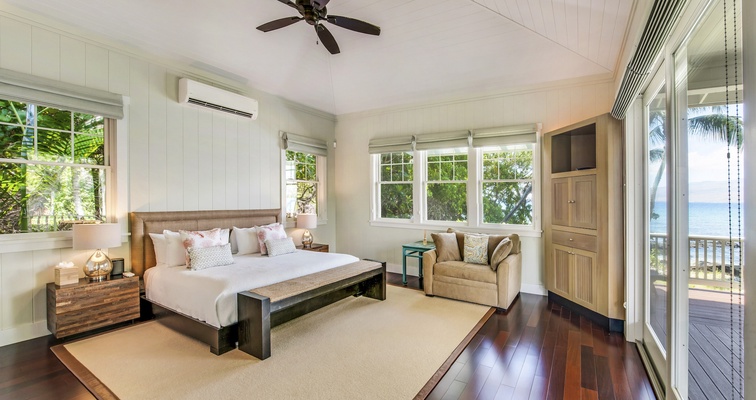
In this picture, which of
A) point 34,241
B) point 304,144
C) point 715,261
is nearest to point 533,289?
point 715,261

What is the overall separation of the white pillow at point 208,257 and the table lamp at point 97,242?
65cm

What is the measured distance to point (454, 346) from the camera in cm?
293

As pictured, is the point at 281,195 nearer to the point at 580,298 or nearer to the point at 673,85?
the point at 580,298

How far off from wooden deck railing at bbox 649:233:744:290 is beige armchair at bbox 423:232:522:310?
2102 millimetres

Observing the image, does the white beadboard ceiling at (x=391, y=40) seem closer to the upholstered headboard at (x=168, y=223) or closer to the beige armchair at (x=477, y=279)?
the upholstered headboard at (x=168, y=223)

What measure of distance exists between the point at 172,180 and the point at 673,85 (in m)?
4.72

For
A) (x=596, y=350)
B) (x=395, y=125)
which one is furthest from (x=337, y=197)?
(x=596, y=350)

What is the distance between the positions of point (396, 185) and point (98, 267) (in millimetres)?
4094

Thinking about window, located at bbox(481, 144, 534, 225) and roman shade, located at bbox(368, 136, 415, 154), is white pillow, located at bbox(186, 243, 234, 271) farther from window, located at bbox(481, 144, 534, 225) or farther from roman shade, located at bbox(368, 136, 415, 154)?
window, located at bbox(481, 144, 534, 225)

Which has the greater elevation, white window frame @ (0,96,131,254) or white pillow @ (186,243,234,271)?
white window frame @ (0,96,131,254)

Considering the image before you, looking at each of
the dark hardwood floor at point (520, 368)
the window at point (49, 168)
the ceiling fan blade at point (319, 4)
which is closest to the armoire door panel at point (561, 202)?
the dark hardwood floor at point (520, 368)

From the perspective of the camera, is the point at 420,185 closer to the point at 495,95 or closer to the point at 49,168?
the point at 495,95

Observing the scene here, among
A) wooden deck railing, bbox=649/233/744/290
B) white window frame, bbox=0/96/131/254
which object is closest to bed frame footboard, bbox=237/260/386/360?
white window frame, bbox=0/96/131/254

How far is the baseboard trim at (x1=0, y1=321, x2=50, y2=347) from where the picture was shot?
2.97 metres
